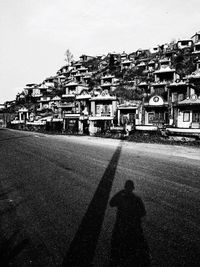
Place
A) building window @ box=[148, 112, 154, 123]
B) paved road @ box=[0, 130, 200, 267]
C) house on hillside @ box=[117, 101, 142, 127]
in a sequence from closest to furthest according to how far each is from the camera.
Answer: paved road @ box=[0, 130, 200, 267]
building window @ box=[148, 112, 154, 123]
house on hillside @ box=[117, 101, 142, 127]

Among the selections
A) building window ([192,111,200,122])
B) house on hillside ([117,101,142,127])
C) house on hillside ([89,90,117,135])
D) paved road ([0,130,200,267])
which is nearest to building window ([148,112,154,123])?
house on hillside ([117,101,142,127])

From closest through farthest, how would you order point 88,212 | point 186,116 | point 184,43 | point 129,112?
point 88,212 → point 186,116 → point 129,112 → point 184,43

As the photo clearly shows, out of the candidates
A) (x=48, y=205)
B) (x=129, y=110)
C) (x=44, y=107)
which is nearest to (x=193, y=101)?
(x=129, y=110)

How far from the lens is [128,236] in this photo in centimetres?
454

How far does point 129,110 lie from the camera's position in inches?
1651

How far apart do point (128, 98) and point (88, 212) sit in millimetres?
41896

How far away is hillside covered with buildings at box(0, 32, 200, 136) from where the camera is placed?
110ft

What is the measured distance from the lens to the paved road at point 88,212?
4023mm

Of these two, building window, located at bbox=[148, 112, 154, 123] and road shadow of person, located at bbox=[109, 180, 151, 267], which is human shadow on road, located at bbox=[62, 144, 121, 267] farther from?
building window, located at bbox=[148, 112, 154, 123]

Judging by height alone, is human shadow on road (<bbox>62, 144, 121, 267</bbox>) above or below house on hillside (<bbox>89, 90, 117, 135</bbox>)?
below

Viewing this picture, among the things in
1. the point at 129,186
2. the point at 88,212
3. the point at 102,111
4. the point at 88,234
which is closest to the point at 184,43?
the point at 102,111

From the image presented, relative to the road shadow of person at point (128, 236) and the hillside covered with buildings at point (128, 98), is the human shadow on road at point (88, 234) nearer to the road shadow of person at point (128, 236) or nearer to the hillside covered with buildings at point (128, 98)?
the road shadow of person at point (128, 236)

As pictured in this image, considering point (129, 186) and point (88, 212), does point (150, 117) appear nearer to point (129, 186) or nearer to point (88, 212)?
point (129, 186)

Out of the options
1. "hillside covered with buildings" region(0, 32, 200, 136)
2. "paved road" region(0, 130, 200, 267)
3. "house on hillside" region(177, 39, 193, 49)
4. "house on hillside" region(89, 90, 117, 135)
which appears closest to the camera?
"paved road" region(0, 130, 200, 267)
